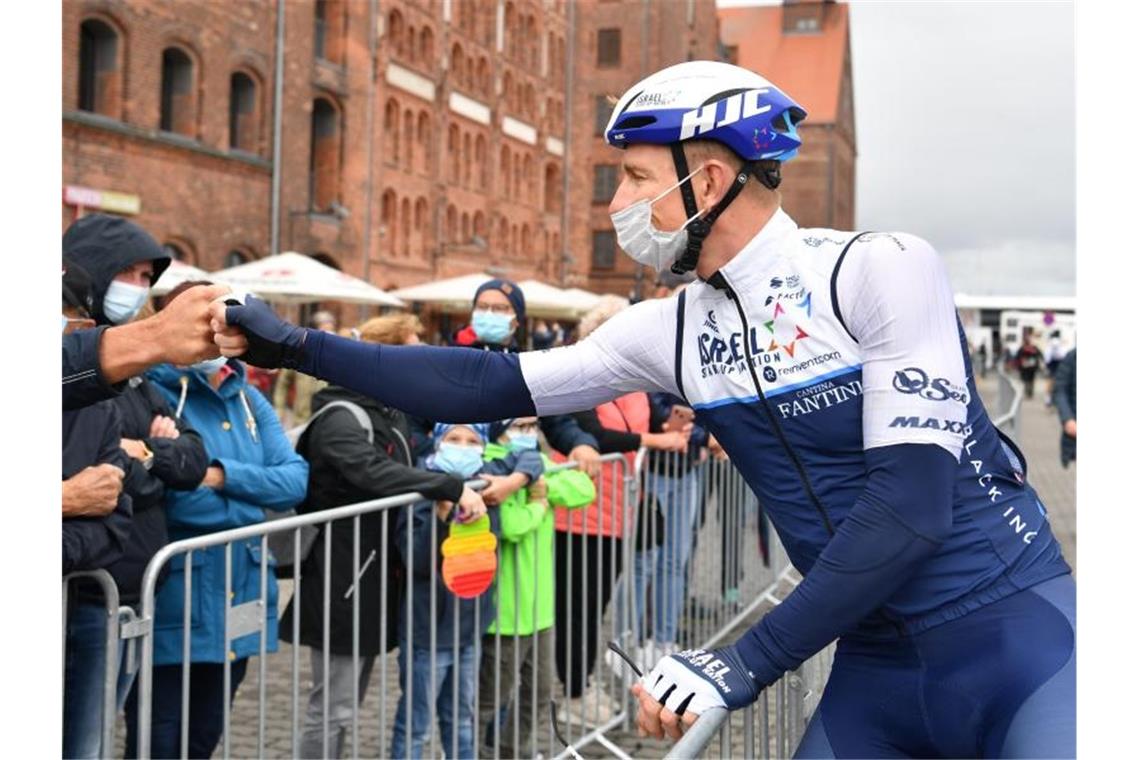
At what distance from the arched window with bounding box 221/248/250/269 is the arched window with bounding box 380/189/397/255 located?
7.62 m

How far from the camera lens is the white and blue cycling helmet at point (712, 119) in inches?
94.5

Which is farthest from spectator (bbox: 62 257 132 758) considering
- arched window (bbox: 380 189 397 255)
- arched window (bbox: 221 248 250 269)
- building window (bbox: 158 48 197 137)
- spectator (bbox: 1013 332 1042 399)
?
spectator (bbox: 1013 332 1042 399)

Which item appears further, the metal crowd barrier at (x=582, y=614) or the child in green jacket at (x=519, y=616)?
the child in green jacket at (x=519, y=616)

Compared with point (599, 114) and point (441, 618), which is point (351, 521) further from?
point (599, 114)

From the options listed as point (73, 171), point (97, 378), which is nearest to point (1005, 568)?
Answer: point (97, 378)

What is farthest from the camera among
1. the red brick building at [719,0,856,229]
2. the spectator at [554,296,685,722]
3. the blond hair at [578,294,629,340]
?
the red brick building at [719,0,856,229]

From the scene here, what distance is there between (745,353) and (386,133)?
35310 millimetres

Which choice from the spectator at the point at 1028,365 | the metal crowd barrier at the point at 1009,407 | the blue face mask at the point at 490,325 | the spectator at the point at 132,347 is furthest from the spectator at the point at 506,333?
the spectator at the point at 1028,365

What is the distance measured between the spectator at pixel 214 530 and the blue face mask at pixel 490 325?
1223mm

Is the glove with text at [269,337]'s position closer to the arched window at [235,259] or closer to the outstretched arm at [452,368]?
the outstretched arm at [452,368]

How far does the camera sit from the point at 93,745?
3898 millimetres

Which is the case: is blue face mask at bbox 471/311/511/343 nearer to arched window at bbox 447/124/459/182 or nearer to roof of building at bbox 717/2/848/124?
arched window at bbox 447/124/459/182

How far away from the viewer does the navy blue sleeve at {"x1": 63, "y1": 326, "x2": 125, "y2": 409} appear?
288 cm
